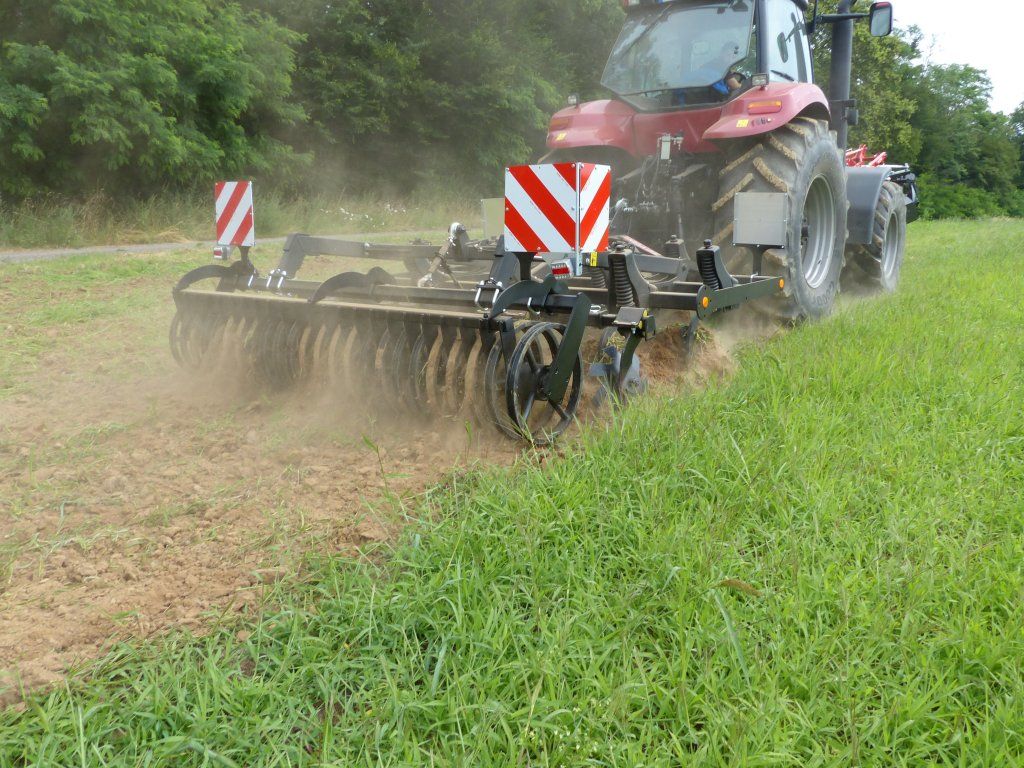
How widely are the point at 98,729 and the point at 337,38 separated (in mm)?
17472

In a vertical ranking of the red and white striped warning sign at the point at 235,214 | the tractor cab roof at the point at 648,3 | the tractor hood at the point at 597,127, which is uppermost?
the tractor cab roof at the point at 648,3

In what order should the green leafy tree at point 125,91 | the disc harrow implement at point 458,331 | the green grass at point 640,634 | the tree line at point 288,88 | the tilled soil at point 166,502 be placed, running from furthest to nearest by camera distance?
the tree line at point 288,88, the green leafy tree at point 125,91, the disc harrow implement at point 458,331, the tilled soil at point 166,502, the green grass at point 640,634

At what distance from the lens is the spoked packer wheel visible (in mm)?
3225

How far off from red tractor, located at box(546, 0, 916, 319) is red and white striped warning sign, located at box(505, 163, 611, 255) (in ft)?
4.03

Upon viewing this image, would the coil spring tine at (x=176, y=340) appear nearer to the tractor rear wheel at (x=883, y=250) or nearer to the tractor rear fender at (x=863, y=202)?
the tractor rear fender at (x=863, y=202)

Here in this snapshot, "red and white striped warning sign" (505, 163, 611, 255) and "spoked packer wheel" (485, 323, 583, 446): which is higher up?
"red and white striped warning sign" (505, 163, 611, 255)

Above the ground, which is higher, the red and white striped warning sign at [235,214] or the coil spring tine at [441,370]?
the red and white striped warning sign at [235,214]

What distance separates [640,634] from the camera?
2.04m

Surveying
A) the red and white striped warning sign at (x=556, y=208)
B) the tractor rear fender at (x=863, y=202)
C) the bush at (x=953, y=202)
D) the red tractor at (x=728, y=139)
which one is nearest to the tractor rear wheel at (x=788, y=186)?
the red tractor at (x=728, y=139)

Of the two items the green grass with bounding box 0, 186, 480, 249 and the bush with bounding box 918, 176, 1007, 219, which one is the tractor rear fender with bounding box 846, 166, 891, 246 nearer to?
the green grass with bounding box 0, 186, 480, 249

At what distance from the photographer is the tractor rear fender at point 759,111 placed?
15.1 feet

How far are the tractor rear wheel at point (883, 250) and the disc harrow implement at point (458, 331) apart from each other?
2.82 meters

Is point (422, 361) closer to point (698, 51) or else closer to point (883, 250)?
point (698, 51)

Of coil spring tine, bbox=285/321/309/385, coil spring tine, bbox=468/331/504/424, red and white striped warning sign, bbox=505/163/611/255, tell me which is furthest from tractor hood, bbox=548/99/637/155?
coil spring tine, bbox=468/331/504/424
